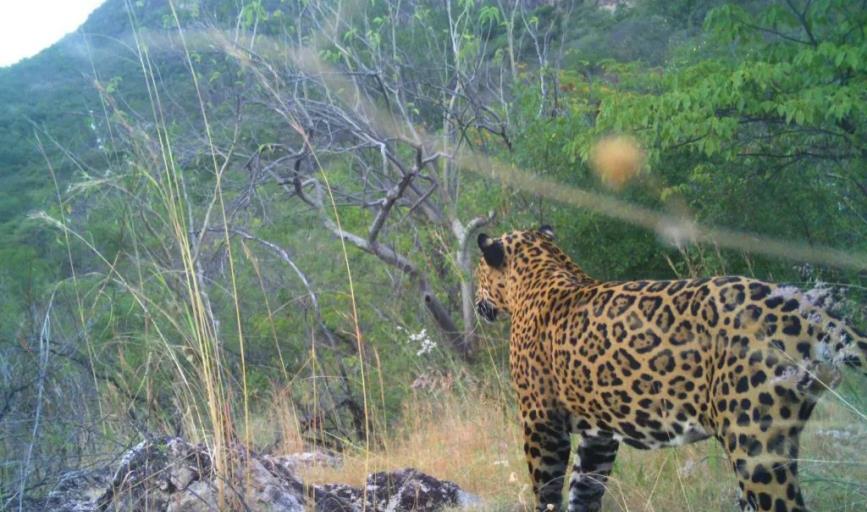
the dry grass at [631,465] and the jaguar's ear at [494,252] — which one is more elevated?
the jaguar's ear at [494,252]

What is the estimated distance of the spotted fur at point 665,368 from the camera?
3.55m

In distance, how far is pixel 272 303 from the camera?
12438 mm

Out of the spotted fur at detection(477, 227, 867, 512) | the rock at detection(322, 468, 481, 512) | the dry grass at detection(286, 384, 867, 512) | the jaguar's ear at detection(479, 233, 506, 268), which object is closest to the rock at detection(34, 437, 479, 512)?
the rock at detection(322, 468, 481, 512)

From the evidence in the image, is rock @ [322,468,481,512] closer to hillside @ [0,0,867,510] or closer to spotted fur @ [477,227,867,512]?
hillside @ [0,0,867,510]

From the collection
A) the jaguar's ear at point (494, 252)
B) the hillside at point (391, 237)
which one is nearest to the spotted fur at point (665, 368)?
the jaguar's ear at point (494, 252)

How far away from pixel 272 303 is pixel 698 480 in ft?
27.0

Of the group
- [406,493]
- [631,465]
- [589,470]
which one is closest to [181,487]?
[406,493]

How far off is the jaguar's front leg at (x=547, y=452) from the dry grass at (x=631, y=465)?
167 millimetres

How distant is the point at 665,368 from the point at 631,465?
72.7 inches

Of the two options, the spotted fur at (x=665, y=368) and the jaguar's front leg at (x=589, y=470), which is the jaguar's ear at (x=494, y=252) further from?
the jaguar's front leg at (x=589, y=470)

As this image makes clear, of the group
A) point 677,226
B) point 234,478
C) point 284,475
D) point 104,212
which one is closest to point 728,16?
point 677,226

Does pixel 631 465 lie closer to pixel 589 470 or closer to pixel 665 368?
pixel 589 470

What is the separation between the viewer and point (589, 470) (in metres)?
5.10

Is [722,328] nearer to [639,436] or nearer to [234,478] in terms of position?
[639,436]
